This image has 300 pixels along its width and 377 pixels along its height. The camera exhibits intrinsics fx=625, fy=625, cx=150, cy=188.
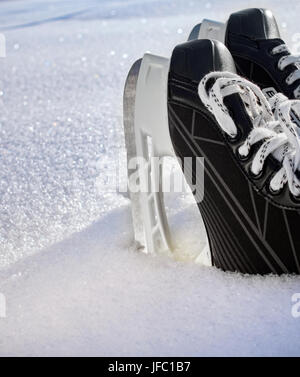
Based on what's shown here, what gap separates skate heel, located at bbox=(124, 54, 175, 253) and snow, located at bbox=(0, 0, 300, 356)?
0.05 m

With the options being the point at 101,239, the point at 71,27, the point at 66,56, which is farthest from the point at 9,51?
the point at 101,239

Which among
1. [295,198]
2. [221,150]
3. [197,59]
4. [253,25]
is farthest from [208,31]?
[295,198]

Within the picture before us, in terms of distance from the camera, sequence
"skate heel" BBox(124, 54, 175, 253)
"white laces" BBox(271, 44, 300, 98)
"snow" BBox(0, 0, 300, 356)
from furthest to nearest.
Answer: "white laces" BBox(271, 44, 300, 98)
"skate heel" BBox(124, 54, 175, 253)
"snow" BBox(0, 0, 300, 356)

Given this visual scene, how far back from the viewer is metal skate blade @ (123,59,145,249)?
1083 millimetres

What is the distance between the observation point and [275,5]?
3562 millimetres

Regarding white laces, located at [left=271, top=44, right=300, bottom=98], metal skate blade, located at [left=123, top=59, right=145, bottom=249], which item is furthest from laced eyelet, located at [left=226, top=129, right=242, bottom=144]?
white laces, located at [left=271, top=44, right=300, bottom=98]

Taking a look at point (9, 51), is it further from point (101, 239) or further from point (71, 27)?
point (101, 239)

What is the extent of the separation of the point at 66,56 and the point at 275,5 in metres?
1.35

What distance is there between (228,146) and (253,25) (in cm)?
48

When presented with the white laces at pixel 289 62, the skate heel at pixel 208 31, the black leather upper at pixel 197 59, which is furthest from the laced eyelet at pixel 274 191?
the skate heel at pixel 208 31

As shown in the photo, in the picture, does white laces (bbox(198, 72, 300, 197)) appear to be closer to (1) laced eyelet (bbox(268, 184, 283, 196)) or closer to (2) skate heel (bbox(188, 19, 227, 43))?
(1) laced eyelet (bbox(268, 184, 283, 196))

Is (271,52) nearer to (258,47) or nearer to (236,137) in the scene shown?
(258,47)

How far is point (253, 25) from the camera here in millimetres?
1333

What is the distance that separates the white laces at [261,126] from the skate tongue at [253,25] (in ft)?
1.14
